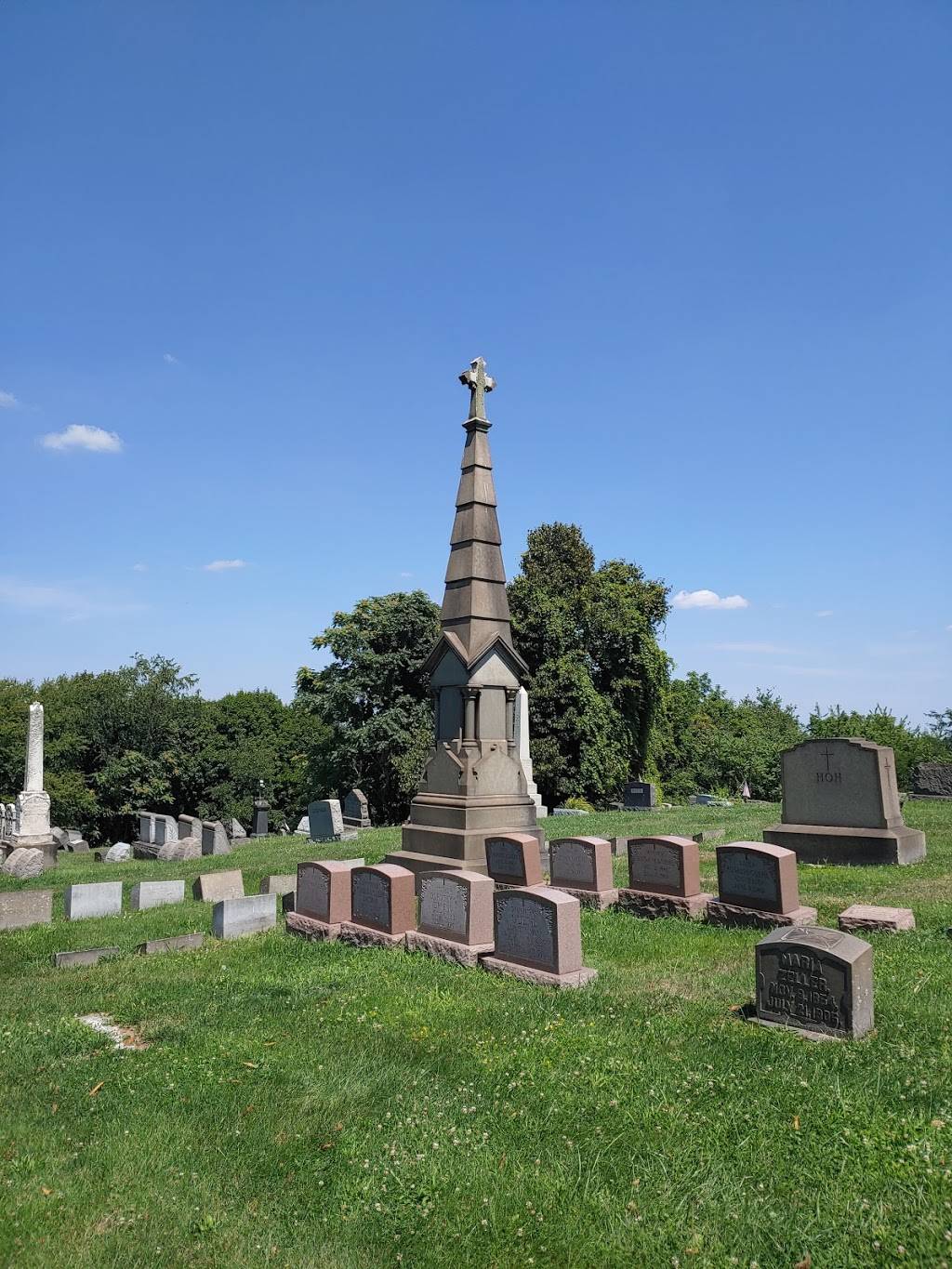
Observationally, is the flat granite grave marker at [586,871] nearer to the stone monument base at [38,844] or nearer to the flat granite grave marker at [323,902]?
the flat granite grave marker at [323,902]

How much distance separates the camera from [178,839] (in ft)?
71.8

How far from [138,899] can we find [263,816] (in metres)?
22.6

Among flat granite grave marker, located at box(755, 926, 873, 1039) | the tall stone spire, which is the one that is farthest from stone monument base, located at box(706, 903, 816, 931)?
the tall stone spire

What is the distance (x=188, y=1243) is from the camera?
3.58 meters

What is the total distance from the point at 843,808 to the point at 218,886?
10.2m

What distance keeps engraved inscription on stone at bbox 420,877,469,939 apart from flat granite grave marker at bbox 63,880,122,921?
605cm

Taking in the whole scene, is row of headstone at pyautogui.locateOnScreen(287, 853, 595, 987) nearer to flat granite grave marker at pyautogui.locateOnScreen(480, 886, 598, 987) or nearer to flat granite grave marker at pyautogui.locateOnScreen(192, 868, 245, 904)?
flat granite grave marker at pyautogui.locateOnScreen(480, 886, 598, 987)

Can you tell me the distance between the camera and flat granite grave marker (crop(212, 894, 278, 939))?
9.85 meters

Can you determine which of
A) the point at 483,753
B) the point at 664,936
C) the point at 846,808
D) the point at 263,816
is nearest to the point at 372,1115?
the point at 664,936

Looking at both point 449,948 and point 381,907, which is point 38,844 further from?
point 449,948

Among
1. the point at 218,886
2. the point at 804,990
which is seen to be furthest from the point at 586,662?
the point at 804,990

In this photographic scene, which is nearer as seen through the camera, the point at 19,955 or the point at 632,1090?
the point at 632,1090

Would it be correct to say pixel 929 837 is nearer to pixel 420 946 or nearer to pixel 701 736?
pixel 420 946

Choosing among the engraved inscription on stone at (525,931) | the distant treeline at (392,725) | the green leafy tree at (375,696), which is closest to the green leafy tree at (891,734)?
the distant treeline at (392,725)
